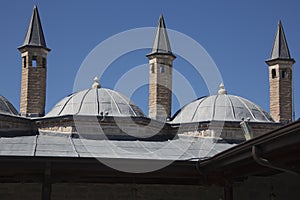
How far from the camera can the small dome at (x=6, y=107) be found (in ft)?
57.5

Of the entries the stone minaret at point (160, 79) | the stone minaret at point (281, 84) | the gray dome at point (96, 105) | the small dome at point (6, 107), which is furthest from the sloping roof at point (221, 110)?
the small dome at point (6, 107)

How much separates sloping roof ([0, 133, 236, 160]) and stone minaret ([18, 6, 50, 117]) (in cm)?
651

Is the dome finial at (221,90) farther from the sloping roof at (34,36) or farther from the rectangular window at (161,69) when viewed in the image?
the sloping roof at (34,36)

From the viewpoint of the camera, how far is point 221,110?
18.2 m

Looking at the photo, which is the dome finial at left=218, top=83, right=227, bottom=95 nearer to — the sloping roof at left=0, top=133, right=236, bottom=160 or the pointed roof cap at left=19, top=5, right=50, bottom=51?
the pointed roof cap at left=19, top=5, right=50, bottom=51

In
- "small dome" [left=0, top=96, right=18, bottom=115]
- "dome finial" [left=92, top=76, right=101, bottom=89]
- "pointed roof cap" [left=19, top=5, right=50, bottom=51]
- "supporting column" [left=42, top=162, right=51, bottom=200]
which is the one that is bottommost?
"supporting column" [left=42, top=162, right=51, bottom=200]

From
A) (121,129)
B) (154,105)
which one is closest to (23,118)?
(121,129)

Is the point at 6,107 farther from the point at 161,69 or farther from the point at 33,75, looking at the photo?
the point at 161,69

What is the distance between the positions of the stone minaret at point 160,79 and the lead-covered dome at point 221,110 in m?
0.51

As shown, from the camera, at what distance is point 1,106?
17.6m

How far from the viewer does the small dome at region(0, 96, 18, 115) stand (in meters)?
17.5

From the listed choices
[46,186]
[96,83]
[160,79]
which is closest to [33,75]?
[96,83]

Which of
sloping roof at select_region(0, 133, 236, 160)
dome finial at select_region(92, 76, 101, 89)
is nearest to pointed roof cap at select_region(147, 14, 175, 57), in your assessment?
dome finial at select_region(92, 76, 101, 89)

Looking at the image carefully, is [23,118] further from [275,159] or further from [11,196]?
[275,159]
